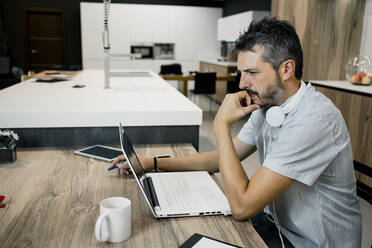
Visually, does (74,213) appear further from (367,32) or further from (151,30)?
(151,30)

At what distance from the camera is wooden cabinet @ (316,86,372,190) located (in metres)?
2.87

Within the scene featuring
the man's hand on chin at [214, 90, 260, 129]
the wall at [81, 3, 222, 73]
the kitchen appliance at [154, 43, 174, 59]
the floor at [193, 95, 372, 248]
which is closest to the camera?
the man's hand on chin at [214, 90, 260, 129]

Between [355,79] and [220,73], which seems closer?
[355,79]

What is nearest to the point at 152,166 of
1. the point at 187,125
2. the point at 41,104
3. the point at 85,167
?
the point at 85,167

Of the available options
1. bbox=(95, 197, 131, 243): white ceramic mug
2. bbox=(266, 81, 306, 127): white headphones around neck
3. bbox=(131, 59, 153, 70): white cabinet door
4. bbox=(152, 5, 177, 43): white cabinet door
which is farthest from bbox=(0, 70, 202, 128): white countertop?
bbox=(152, 5, 177, 43): white cabinet door

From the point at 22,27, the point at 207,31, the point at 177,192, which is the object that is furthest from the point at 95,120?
the point at 22,27

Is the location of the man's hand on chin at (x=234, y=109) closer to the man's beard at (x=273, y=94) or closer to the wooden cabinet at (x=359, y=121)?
the man's beard at (x=273, y=94)

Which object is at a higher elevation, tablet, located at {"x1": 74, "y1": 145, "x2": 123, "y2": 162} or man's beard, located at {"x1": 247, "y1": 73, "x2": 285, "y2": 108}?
man's beard, located at {"x1": 247, "y1": 73, "x2": 285, "y2": 108}

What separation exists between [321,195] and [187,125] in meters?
0.96

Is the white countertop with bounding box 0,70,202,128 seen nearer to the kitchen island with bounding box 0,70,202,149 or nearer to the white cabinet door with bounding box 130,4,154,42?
the kitchen island with bounding box 0,70,202,149

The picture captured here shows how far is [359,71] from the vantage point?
11.6ft

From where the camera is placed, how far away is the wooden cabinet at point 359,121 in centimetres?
287

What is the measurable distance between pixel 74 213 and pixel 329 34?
3.40 m

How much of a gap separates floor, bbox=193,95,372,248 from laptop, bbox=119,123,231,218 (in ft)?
4.67
